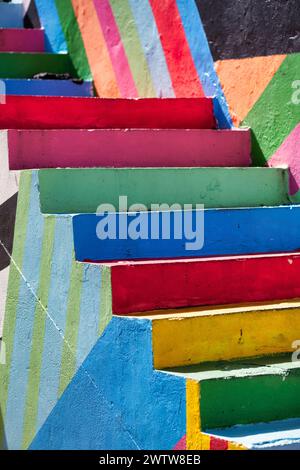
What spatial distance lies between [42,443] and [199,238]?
100 cm

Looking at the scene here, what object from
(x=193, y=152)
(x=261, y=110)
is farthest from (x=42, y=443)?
(x=261, y=110)

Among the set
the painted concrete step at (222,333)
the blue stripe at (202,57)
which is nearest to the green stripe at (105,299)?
the painted concrete step at (222,333)

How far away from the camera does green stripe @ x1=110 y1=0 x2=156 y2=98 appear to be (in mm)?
5605

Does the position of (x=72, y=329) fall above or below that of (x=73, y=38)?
below

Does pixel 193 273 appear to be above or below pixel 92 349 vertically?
above

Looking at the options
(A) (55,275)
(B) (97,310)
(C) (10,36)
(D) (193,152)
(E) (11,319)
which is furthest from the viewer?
(C) (10,36)

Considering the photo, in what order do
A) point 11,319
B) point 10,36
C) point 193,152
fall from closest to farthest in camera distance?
1. point 11,319
2. point 193,152
3. point 10,36

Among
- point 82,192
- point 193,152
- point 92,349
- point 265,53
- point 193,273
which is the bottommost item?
point 92,349

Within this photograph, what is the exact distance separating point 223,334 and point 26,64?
2863mm

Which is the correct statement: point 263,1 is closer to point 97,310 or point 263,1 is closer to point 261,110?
point 261,110

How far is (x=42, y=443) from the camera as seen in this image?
4086 mm

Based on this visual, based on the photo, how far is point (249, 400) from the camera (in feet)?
10.9

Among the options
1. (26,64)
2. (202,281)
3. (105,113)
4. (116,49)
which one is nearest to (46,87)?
(26,64)

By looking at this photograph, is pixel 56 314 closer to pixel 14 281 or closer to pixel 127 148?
pixel 14 281
